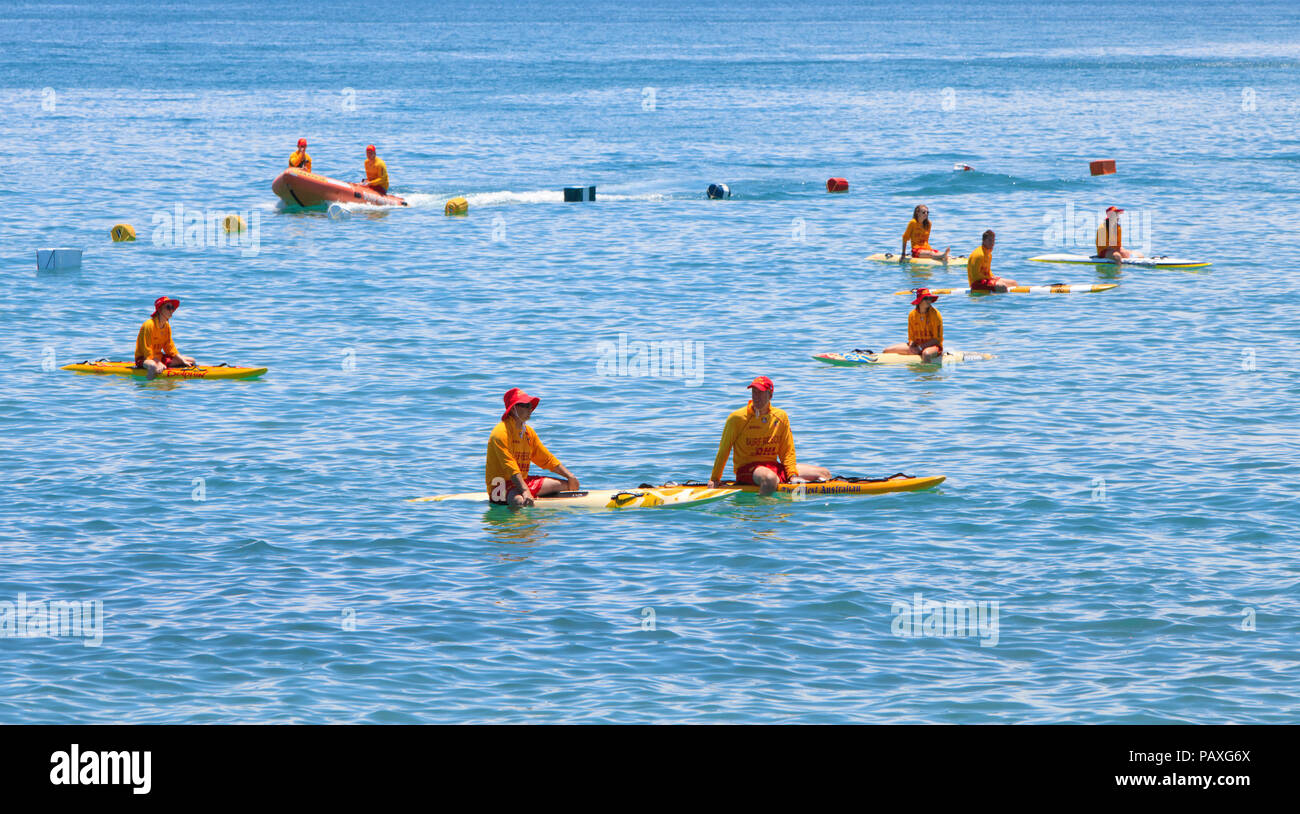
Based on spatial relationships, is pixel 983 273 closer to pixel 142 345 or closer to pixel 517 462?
pixel 142 345

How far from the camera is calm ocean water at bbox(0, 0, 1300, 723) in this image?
53.7 ft

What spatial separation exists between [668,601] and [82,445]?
12385mm

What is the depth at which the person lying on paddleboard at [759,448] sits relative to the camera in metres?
21.7

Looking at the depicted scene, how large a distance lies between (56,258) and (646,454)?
24199 mm

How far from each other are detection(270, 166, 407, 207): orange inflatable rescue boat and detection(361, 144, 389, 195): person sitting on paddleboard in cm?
21

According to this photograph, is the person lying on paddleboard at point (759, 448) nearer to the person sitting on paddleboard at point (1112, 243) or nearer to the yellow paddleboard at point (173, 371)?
the yellow paddleboard at point (173, 371)

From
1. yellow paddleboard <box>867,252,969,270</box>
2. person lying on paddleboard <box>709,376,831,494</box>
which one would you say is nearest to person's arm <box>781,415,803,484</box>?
person lying on paddleboard <box>709,376,831,494</box>

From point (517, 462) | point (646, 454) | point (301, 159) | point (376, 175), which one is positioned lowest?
point (646, 454)

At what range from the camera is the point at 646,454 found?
2547 centimetres

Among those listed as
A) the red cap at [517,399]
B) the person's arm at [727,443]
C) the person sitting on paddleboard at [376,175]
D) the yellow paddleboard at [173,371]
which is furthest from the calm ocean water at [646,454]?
the red cap at [517,399]

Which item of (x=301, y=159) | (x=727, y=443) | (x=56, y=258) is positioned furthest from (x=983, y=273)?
(x=301, y=159)

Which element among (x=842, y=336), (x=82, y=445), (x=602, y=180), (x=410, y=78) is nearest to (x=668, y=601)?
(x=82, y=445)

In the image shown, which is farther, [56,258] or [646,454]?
[56,258]
